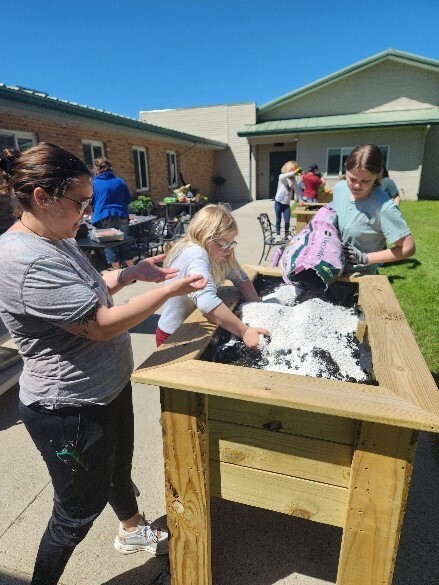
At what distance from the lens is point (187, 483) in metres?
1.34

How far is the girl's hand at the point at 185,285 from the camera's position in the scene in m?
1.25

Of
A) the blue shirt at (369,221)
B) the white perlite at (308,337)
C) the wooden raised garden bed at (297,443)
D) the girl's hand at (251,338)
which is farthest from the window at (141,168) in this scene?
the wooden raised garden bed at (297,443)

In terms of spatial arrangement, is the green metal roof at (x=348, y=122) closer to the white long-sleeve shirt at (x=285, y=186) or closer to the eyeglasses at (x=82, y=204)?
the white long-sleeve shirt at (x=285, y=186)

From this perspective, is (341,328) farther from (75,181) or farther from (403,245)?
(75,181)

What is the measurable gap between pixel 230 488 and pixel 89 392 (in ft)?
2.11

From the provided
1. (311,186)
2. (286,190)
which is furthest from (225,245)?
(311,186)

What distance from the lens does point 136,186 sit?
13008 mm

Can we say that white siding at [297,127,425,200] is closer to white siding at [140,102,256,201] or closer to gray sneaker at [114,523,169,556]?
white siding at [140,102,256,201]

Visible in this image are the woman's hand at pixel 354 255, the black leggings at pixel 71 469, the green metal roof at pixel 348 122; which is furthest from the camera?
the green metal roof at pixel 348 122

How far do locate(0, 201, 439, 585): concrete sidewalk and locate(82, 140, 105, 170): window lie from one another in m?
9.61

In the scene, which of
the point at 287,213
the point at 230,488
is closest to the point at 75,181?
the point at 230,488

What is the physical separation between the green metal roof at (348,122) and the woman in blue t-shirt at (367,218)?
15547 mm

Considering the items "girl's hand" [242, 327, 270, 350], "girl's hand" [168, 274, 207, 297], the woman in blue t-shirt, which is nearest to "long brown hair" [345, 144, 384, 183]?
the woman in blue t-shirt

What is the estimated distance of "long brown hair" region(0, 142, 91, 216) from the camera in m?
1.02
